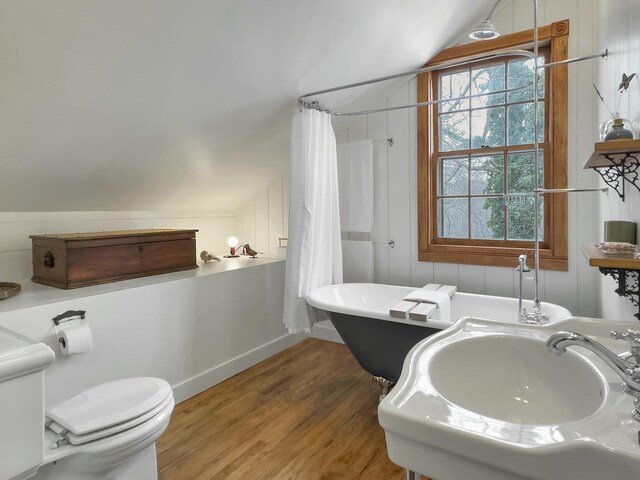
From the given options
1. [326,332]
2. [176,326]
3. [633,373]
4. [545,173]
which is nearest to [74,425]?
[176,326]

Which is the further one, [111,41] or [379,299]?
[379,299]

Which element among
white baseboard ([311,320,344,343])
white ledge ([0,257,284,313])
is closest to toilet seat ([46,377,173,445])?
white ledge ([0,257,284,313])

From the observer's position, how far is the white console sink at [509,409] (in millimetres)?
684

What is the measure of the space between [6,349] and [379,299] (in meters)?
2.26

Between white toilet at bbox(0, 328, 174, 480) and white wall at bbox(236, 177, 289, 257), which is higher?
white wall at bbox(236, 177, 289, 257)

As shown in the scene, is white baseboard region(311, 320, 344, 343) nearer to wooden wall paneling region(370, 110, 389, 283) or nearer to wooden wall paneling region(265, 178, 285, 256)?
wooden wall paneling region(370, 110, 389, 283)

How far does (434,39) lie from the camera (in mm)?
2822

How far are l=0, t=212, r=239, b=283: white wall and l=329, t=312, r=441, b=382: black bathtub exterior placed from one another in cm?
165

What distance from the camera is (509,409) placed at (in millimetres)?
1177

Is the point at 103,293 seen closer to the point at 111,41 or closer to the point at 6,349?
the point at 6,349

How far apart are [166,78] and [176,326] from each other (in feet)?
4.76

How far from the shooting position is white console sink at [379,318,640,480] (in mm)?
684

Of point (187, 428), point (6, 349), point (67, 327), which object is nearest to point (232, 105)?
point (67, 327)

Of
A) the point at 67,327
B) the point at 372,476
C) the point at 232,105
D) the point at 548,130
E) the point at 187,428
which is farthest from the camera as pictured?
the point at 548,130
